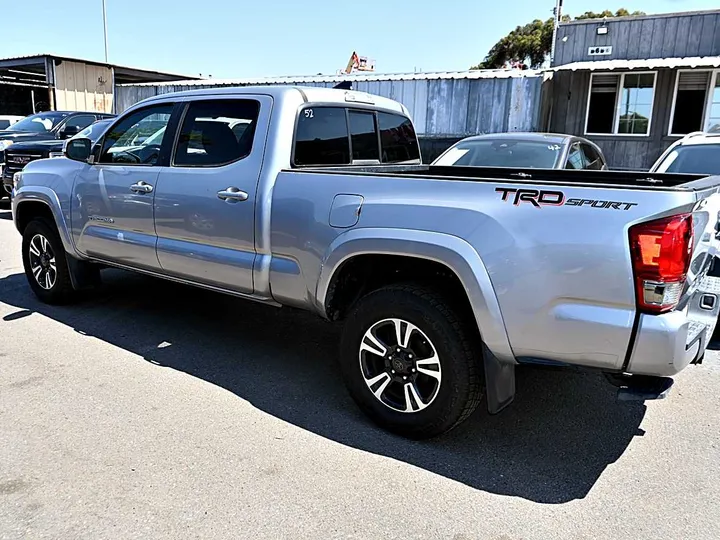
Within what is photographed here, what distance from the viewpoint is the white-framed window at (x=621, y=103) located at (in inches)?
615

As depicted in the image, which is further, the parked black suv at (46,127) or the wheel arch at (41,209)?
the parked black suv at (46,127)

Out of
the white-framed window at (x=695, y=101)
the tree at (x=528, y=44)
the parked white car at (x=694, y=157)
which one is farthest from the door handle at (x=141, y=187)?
the tree at (x=528, y=44)

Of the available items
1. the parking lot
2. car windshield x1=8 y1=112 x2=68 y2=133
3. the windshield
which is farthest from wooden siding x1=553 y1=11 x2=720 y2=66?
the windshield

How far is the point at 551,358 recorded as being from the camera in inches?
112

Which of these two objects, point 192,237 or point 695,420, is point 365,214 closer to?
point 192,237

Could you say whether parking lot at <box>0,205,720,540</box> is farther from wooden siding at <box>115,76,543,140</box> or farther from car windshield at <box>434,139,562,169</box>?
wooden siding at <box>115,76,543,140</box>

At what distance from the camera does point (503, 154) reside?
297 inches

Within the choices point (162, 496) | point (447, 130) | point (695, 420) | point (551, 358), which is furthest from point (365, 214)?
point (447, 130)

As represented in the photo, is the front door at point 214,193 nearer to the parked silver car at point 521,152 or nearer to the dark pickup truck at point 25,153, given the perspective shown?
the parked silver car at point 521,152

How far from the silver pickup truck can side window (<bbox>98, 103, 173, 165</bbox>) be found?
2cm

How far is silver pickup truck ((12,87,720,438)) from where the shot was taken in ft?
8.50

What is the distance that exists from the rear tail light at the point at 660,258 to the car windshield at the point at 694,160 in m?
4.20

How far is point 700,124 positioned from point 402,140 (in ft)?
44.3

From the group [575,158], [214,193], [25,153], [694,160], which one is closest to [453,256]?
[214,193]
